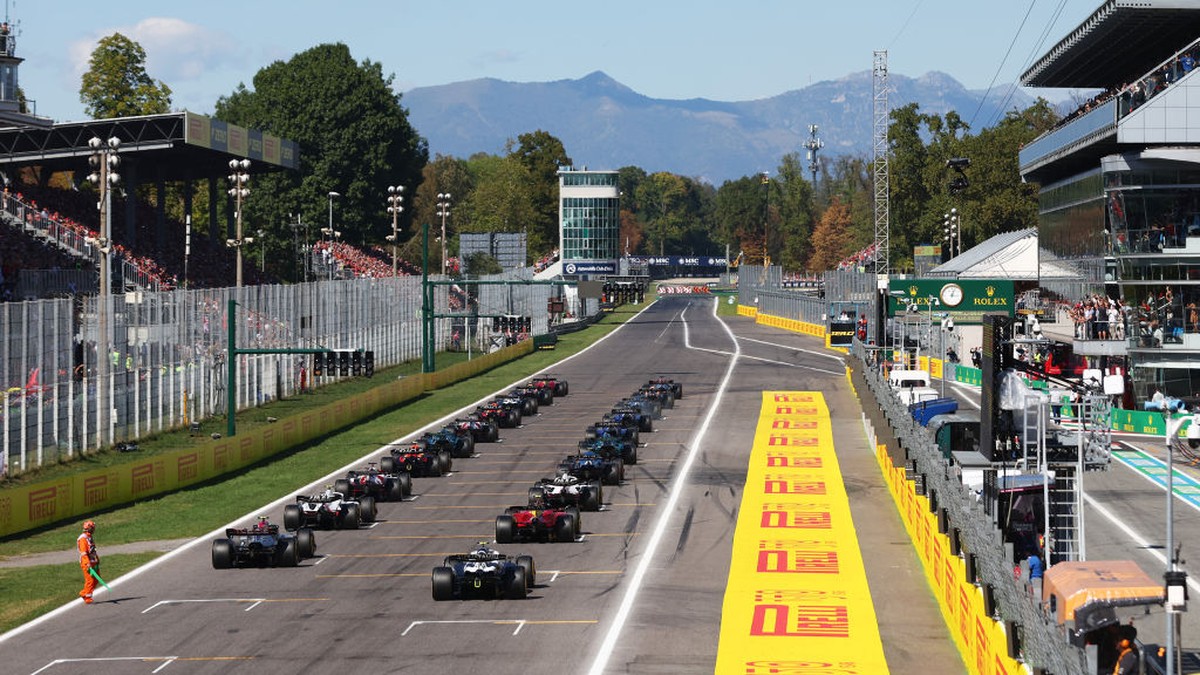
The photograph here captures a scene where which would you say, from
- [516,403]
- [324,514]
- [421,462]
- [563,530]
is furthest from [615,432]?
[563,530]

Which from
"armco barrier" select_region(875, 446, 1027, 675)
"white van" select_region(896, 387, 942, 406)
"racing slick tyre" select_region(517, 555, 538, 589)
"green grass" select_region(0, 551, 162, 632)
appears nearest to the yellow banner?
"armco barrier" select_region(875, 446, 1027, 675)

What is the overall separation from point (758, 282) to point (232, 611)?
129 m

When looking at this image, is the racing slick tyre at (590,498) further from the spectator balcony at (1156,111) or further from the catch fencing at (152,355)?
the spectator balcony at (1156,111)

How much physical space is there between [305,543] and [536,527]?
580 cm

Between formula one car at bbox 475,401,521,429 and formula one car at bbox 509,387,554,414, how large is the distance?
2.56m

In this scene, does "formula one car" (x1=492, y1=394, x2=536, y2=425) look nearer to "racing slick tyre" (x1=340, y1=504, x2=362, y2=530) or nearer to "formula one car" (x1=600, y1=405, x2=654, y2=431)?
"formula one car" (x1=600, y1=405, x2=654, y2=431)

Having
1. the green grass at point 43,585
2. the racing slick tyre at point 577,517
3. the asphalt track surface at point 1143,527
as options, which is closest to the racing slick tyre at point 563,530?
the racing slick tyre at point 577,517

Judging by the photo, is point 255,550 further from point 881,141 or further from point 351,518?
point 881,141

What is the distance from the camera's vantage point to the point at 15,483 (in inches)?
1859

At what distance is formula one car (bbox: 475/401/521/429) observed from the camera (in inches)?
2480

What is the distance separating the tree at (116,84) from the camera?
132125 millimetres

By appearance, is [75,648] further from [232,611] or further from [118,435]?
[118,435]

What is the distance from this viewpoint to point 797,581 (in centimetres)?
3425

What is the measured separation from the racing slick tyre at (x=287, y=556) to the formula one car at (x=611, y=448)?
1521 centimetres
